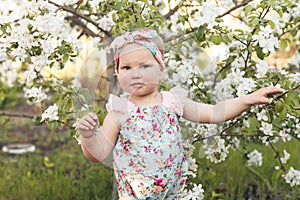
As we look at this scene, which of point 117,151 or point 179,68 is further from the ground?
point 179,68

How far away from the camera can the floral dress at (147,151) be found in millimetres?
2195

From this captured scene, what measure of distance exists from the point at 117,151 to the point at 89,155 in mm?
108

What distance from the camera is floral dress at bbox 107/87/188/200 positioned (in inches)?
86.4

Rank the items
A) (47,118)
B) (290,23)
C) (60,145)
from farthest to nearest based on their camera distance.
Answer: (60,145), (290,23), (47,118)

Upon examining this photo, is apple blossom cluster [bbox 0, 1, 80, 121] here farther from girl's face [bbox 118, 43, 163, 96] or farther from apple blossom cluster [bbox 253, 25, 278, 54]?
apple blossom cluster [bbox 253, 25, 278, 54]

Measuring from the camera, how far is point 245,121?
3.19 meters

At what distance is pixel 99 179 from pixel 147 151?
81.5 inches

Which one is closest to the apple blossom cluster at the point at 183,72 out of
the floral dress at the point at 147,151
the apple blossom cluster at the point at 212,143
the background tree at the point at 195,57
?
the background tree at the point at 195,57

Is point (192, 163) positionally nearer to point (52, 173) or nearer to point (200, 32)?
point (200, 32)

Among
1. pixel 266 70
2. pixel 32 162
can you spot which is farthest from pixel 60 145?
pixel 266 70

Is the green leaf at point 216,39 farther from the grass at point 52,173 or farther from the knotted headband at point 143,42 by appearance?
the grass at point 52,173

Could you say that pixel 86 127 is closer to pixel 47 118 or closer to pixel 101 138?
pixel 101 138

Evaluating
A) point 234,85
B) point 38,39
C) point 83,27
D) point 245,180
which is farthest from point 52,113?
point 245,180

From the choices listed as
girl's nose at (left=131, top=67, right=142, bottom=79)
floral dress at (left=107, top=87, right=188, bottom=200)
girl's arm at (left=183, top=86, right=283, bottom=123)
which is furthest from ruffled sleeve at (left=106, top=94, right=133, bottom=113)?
girl's arm at (left=183, top=86, right=283, bottom=123)
